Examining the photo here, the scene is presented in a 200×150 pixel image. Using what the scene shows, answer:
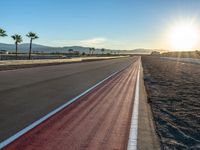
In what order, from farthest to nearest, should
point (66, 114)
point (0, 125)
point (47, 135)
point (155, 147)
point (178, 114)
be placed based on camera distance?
1. point (178, 114)
2. point (66, 114)
3. point (0, 125)
4. point (47, 135)
5. point (155, 147)

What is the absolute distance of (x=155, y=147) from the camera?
5.43m

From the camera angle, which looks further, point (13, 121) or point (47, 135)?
point (13, 121)

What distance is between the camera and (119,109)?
369 inches

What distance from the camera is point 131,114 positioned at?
340 inches

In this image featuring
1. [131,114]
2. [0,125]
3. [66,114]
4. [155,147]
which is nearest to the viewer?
[155,147]

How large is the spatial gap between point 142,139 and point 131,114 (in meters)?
2.69

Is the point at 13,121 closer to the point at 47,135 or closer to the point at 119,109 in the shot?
the point at 47,135

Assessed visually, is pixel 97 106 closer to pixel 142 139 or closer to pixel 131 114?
pixel 131 114

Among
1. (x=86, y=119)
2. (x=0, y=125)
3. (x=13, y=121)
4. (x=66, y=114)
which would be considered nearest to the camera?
(x=0, y=125)

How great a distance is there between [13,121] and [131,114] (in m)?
3.58

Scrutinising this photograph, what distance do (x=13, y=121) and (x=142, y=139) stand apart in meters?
3.34

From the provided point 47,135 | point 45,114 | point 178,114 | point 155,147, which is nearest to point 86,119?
point 45,114

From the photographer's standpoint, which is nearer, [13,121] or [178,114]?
[13,121]

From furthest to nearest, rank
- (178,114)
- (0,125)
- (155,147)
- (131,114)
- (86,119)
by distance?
(178,114) → (131,114) → (86,119) → (0,125) → (155,147)
